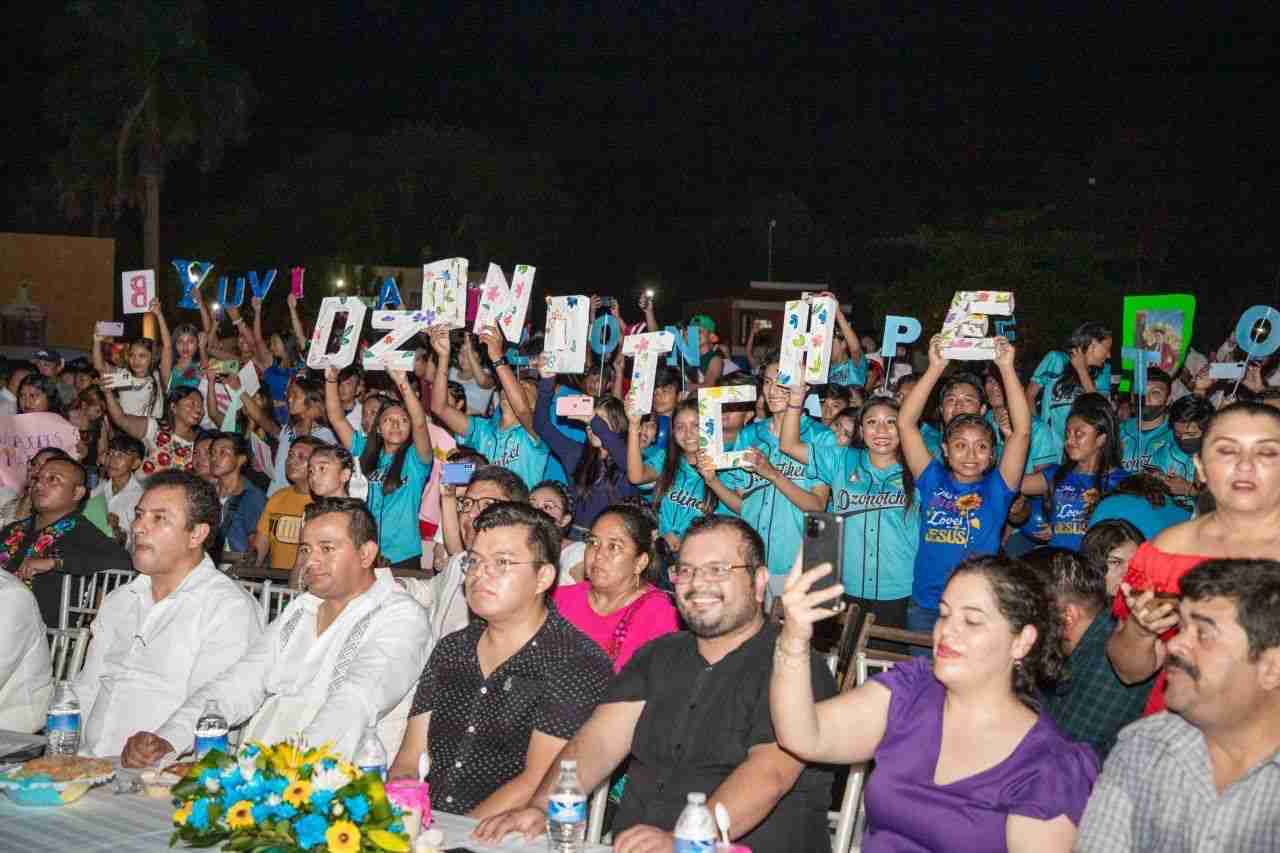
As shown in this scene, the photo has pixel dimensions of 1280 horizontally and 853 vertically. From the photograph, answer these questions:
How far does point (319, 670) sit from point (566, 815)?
1.73 metres

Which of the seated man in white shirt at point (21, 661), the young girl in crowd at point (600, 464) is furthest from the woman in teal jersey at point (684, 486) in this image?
the seated man in white shirt at point (21, 661)

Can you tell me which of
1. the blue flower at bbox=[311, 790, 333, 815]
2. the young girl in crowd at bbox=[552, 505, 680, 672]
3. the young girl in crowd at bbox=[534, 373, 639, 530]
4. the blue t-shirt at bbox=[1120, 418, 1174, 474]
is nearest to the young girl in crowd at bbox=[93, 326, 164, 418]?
the young girl in crowd at bbox=[534, 373, 639, 530]

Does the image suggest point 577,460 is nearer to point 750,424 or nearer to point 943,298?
point 750,424

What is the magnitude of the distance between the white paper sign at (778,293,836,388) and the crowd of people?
0.17 m

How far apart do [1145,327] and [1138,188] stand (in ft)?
76.0

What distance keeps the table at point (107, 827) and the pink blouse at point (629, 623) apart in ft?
4.51

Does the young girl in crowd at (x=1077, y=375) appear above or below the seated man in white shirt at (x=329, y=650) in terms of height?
above

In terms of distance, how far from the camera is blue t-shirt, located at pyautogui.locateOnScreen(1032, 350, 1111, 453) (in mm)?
8125

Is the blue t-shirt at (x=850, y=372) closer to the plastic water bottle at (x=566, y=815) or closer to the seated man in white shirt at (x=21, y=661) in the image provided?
the seated man in white shirt at (x=21, y=661)

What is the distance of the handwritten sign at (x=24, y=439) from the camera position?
8.67 meters

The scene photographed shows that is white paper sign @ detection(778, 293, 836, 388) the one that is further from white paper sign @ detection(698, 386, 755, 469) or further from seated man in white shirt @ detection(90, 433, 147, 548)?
seated man in white shirt @ detection(90, 433, 147, 548)

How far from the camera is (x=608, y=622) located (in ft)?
16.5

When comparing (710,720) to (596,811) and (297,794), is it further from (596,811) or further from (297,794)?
(297,794)

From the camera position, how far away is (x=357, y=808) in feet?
9.43
